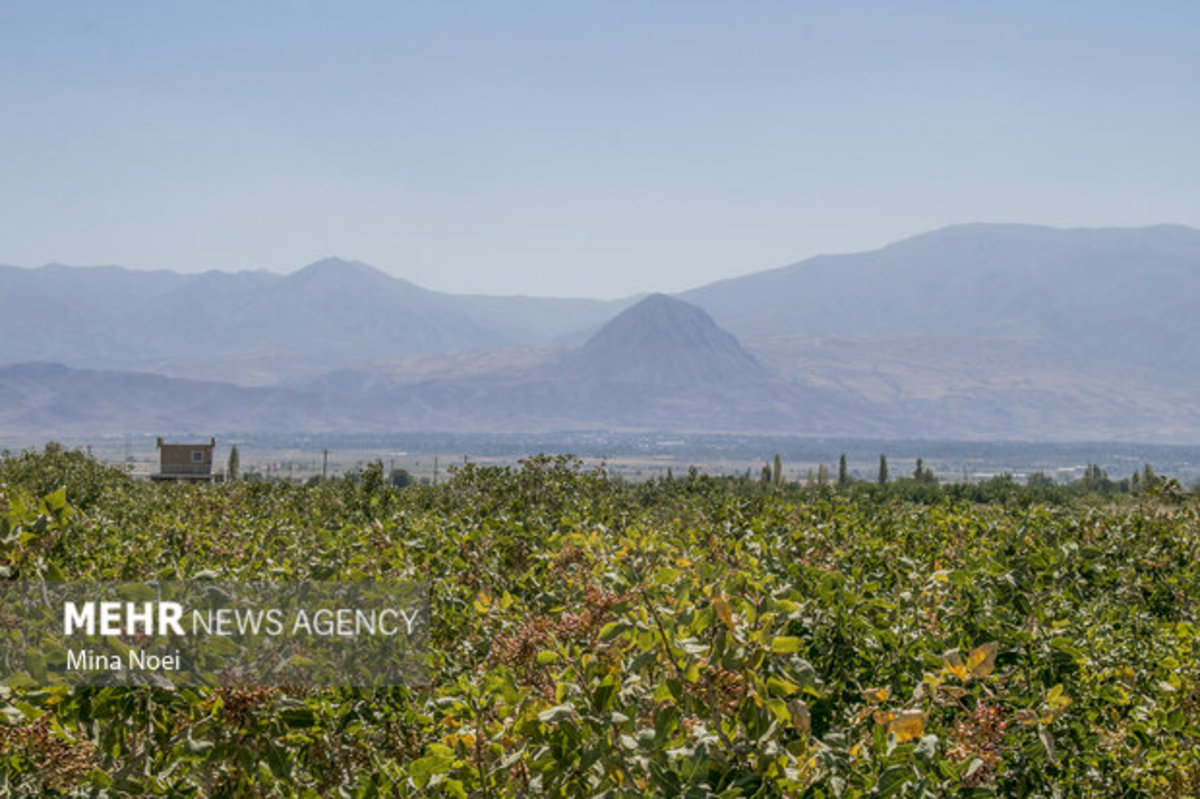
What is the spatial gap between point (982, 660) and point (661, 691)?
940 mm

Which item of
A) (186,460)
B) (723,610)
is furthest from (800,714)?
(186,460)

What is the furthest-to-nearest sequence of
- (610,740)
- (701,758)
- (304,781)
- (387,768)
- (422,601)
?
(422,601), (304,781), (387,768), (610,740), (701,758)

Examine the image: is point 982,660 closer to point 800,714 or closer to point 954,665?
point 954,665

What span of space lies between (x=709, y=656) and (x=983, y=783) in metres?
1.17

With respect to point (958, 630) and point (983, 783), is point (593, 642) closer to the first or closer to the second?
point (983, 783)

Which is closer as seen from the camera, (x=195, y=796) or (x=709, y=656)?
(x=709, y=656)

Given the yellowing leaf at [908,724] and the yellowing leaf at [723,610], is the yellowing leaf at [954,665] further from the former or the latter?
the yellowing leaf at [723,610]

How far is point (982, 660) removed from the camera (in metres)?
3.67

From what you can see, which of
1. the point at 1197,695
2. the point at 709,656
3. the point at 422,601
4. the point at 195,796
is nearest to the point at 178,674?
the point at 195,796

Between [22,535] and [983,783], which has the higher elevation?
[22,535]

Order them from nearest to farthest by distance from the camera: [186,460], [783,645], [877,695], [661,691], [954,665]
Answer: [783,645], [661,691], [954,665], [877,695], [186,460]

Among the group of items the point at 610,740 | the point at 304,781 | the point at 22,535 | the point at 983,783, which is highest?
the point at 22,535

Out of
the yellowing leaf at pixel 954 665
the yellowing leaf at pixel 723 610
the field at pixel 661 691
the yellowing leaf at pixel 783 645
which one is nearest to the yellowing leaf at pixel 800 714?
the field at pixel 661 691

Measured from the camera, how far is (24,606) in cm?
491
